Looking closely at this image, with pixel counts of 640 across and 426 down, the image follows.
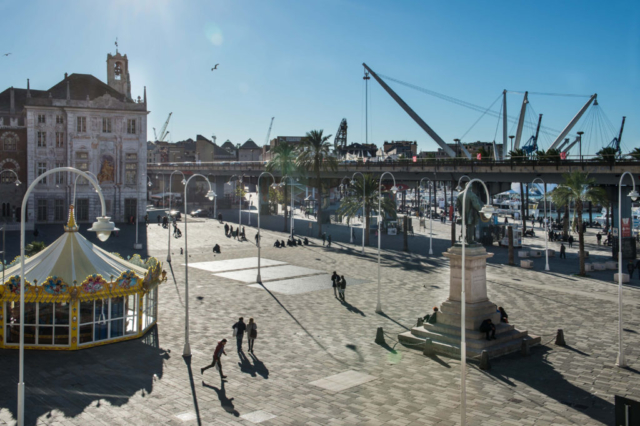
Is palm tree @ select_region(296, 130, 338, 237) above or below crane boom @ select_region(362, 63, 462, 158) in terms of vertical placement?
below

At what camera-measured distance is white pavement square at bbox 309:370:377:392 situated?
1697 centimetres

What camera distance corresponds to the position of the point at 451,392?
655 inches

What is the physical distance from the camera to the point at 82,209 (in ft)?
243

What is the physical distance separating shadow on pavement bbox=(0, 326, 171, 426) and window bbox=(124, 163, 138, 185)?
59339mm

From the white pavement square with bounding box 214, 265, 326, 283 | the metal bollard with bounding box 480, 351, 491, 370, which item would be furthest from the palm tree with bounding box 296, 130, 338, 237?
the metal bollard with bounding box 480, 351, 491, 370

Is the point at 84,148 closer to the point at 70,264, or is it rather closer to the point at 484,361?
the point at 70,264

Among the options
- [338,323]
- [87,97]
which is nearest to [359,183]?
[338,323]

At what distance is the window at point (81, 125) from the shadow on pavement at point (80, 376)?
59.9 m

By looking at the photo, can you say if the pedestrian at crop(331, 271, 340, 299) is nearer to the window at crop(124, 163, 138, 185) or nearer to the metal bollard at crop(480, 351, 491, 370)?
the metal bollard at crop(480, 351, 491, 370)

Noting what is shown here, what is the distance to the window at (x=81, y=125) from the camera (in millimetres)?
73438

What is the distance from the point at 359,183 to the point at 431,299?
30.9 meters

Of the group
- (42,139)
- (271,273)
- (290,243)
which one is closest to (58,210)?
(42,139)

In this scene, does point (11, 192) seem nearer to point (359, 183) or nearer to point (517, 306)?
point (359, 183)

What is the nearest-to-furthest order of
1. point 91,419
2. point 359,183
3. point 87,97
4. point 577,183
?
point 91,419, point 577,183, point 359,183, point 87,97
